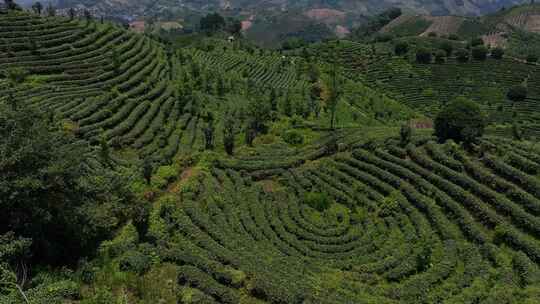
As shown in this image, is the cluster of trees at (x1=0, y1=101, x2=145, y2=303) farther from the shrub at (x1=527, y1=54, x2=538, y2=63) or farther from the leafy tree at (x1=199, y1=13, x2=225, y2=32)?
the leafy tree at (x1=199, y1=13, x2=225, y2=32)

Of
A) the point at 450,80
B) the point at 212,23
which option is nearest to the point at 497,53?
the point at 450,80

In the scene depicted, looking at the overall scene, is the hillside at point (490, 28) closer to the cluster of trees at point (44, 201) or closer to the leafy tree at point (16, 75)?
the leafy tree at point (16, 75)

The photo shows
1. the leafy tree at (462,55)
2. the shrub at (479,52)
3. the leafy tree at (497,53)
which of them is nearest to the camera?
the leafy tree at (497,53)

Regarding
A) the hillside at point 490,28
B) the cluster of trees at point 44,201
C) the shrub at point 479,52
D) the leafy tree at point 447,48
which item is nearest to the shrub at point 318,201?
the cluster of trees at point 44,201

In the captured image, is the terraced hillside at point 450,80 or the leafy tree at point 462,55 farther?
the leafy tree at point 462,55

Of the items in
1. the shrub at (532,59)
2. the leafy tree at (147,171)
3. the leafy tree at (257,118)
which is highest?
the shrub at (532,59)

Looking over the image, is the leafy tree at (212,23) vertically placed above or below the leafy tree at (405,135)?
above

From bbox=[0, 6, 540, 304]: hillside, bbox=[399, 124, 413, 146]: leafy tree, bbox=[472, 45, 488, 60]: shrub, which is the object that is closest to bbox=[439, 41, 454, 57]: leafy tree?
bbox=[472, 45, 488, 60]: shrub
